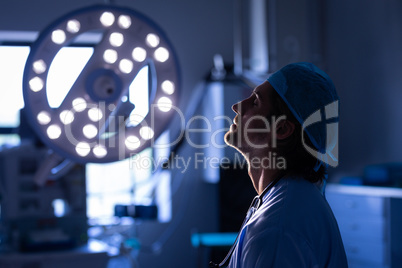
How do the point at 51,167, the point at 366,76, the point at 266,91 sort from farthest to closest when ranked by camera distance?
the point at 366,76 → the point at 266,91 → the point at 51,167

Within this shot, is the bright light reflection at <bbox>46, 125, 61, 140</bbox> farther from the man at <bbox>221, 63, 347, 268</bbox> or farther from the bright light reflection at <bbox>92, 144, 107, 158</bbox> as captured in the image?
the man at <bbox>221, 63, 347, 268</bbox>

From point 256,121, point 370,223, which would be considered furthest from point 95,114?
point 370,223

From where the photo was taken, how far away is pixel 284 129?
1.03 metres

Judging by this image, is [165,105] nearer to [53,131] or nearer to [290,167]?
[53,131]

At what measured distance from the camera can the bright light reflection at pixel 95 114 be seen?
2.59 ft

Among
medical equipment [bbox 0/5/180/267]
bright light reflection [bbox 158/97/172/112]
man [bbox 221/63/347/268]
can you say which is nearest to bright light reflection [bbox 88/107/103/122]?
medical equipment [bbox 0/5/180/267]

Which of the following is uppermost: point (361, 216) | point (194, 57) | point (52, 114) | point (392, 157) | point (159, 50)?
point (194, 57)

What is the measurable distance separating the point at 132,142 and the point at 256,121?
1.10 feet

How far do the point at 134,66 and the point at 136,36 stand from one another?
0.05 metres

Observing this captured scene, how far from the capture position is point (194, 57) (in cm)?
343

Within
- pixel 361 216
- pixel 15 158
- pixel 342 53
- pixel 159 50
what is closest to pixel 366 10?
pixel 342 53

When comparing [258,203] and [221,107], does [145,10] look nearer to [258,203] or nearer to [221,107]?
[221,107]

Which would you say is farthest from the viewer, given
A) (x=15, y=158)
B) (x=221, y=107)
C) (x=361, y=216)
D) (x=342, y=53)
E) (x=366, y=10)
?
(x=342, y=53)

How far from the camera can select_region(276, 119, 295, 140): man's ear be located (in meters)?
1.02
